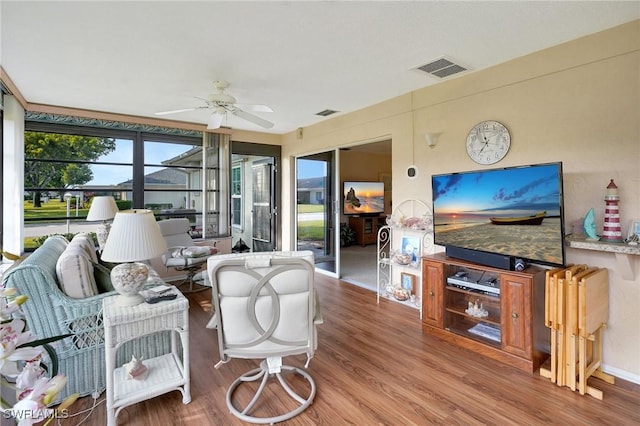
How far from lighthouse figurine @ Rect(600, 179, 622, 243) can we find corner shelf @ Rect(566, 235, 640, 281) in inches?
3.9

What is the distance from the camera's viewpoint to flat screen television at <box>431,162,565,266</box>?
2.31 metres

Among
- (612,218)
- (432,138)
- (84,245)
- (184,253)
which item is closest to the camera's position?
(612,218)

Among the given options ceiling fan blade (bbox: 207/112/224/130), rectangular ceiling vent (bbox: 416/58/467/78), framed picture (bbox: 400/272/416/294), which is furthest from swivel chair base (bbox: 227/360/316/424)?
rectangular ceiling vent (bbox: 416/58/467/78)

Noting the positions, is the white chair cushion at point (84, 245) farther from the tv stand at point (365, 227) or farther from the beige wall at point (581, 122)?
the tv stand at point (365, 227)

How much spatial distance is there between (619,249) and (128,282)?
3.25 metres

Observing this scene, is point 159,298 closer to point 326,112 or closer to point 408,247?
point 408,247

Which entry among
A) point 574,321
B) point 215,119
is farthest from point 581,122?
point 215,119

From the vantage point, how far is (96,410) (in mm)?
1977

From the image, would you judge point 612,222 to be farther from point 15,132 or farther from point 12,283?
point 15,132

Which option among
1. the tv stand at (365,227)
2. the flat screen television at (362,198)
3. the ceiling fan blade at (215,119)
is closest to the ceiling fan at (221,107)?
the ceiling fan blade at (215,119)

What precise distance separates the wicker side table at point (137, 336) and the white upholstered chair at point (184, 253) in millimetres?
2231

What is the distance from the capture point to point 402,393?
2145 millimetres

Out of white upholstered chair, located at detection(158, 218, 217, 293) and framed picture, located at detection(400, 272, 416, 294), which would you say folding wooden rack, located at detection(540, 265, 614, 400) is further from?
white upholstered chair, located at detection(158, 218, 217, 293)

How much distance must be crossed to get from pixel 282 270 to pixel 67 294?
4.91 feet
